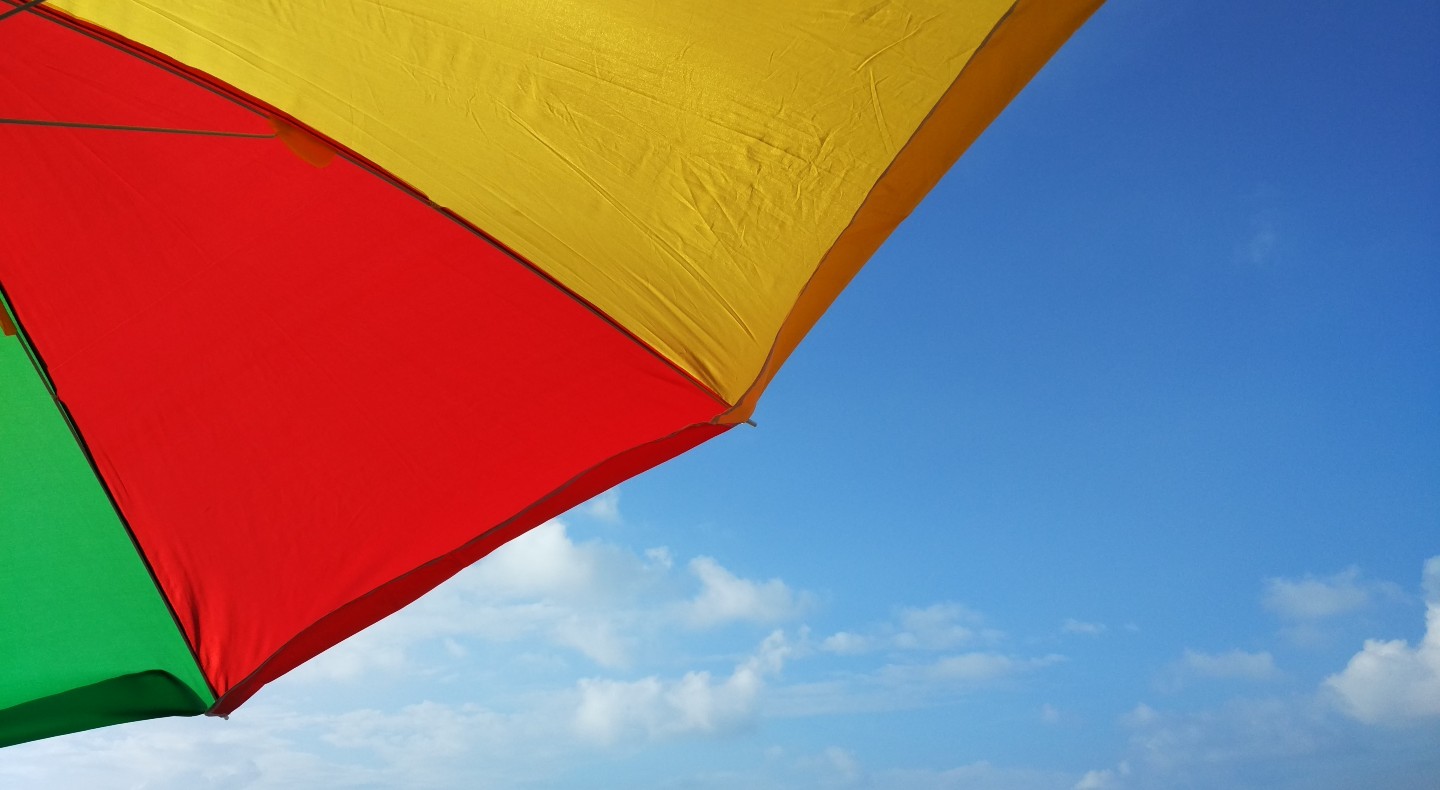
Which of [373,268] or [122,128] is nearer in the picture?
[122,128]

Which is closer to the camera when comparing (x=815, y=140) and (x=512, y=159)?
(x=815, y=140)

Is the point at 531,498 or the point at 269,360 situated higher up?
the point at 269,360

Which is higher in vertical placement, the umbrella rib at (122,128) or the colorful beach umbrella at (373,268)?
the umbrella rib at (122,128)

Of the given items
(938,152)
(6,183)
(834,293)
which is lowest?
(834,293)

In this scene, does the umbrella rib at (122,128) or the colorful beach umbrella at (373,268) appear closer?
the colorful beach umbrella at (373,268)

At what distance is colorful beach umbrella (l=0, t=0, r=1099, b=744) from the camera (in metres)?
1.83

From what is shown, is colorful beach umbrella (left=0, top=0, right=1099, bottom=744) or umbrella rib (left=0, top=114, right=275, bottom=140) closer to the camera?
colorful beach umbrella (left=0, top=0, right=1099, bottom=744)

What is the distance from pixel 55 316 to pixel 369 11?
1.08 meters

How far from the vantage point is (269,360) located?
7.81ft

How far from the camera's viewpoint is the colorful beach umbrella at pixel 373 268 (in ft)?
6.00

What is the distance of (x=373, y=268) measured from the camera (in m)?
2.30

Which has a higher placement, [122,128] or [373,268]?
[122,128]

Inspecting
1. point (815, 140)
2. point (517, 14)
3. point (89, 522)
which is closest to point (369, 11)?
point (517, 14)

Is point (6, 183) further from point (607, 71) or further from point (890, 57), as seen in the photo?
point (890, 57)
